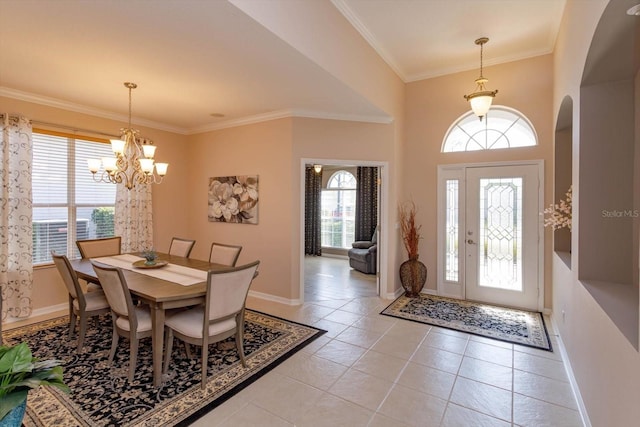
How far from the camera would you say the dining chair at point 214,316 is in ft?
8.07

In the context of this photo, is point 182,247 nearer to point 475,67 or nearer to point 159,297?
point 159,297

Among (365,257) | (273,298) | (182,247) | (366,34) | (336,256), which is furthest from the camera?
(336,256)

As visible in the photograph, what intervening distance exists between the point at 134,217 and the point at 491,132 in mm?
5694

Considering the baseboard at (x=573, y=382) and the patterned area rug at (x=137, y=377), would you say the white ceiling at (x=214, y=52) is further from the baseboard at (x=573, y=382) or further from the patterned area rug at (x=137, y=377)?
the baseboard at (x=573, y=382)

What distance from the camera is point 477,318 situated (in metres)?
4.01

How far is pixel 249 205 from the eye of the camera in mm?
4996

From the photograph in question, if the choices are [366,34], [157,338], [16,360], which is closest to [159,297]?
[157,338]

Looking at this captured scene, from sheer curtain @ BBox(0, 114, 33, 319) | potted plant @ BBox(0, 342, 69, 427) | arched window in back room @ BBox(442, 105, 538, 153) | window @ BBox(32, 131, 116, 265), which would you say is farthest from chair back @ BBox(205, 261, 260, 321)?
arched window in back room @ BBox(442, 105, 538, 153)

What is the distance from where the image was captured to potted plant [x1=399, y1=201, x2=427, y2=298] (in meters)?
4.88

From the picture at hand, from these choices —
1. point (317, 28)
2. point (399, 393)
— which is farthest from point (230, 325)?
point (317, 28)

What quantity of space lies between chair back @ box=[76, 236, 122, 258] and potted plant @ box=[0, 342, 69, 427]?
3.55 m

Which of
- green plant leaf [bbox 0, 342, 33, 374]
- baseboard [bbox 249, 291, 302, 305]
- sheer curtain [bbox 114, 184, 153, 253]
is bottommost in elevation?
baseboard [bbox 249, 291, 302, 305]

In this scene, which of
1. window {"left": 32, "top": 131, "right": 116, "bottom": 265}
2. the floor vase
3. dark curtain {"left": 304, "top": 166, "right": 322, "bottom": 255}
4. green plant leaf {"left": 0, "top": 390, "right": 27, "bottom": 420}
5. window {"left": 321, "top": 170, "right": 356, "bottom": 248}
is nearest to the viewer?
green plant leaf {"left": 0, "top": 390, "right": 27, "bottom": 420}

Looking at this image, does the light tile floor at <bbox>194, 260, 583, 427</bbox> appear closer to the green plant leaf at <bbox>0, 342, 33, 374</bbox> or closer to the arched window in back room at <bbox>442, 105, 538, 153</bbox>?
the green plant leaf at <bbox>0, 342, 33, 374</bbox>
